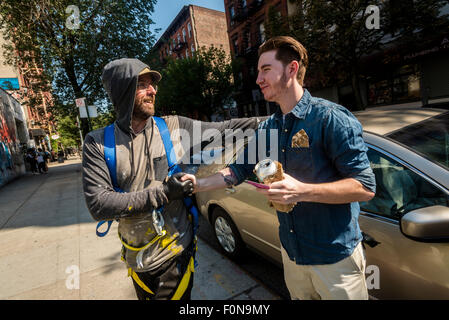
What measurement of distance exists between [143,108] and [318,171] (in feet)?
3.54

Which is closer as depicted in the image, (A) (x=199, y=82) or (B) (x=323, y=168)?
(B) (x=323, y=168)

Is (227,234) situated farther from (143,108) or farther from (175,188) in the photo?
(143,108)

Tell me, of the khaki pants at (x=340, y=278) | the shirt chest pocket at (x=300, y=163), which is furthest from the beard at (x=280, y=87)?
the khaki pants at (x=340, y=278)

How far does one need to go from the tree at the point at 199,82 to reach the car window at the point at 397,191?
64.9 feet

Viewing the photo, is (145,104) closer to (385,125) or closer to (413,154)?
(413,154)

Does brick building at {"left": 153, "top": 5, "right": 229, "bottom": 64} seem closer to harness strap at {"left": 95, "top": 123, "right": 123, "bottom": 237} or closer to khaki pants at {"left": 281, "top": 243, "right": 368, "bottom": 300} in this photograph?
harness strap at {"left": 95, "top": 123, "right": 123, "bottom": 237}

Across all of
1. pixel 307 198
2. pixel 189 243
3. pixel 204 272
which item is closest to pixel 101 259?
pixel 204 272

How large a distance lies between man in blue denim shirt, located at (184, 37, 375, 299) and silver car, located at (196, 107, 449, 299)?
1.28ft

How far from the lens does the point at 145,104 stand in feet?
4.86

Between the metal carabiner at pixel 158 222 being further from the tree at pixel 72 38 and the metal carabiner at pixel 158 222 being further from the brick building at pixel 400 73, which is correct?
the tree at pixel 72 38

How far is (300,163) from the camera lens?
1268mm

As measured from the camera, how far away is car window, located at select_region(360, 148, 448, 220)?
157 centimetres

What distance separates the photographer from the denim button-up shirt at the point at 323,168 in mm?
1127

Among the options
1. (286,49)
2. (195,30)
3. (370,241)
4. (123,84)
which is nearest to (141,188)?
(123,84)
